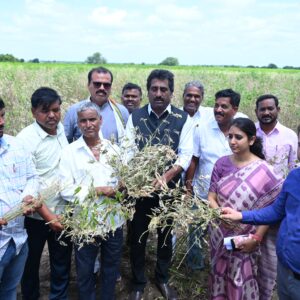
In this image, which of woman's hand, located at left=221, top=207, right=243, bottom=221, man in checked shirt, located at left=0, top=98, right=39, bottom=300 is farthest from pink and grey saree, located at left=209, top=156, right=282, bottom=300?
man in checked shirt, located at left=0, top=98, right=39, bottom=300

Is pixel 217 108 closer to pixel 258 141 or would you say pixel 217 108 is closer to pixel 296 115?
pixel 258 141

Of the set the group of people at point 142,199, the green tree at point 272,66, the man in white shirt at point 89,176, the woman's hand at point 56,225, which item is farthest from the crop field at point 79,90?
the green tree at point 272,66

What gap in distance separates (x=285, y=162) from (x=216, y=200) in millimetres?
976

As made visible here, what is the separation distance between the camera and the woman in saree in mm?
2344

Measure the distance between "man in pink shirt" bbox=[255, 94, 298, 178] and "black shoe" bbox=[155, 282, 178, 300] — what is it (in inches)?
57.3

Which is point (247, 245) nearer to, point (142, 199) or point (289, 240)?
point (289, 240)

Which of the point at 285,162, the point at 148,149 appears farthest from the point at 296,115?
the point at 148,149

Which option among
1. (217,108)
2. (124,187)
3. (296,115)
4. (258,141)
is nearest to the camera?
(124,187)

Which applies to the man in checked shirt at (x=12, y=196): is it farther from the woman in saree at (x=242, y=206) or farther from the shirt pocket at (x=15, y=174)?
the woman in saree at (x=242, y=206)

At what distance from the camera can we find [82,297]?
261cm

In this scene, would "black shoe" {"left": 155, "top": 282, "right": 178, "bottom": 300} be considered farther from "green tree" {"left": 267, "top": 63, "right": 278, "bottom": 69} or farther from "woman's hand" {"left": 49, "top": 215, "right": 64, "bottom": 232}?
"green tree" {"left": 267, "top": 63, "right": 278, "bottom": 69}

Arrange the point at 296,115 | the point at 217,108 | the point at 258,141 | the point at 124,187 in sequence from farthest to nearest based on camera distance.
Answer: the point at 296,115 < the point at 217,108 < the point at 258,141 < the point at 124,187

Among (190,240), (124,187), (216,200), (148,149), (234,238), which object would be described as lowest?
(190,240)

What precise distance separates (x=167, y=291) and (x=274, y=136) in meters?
1.74
